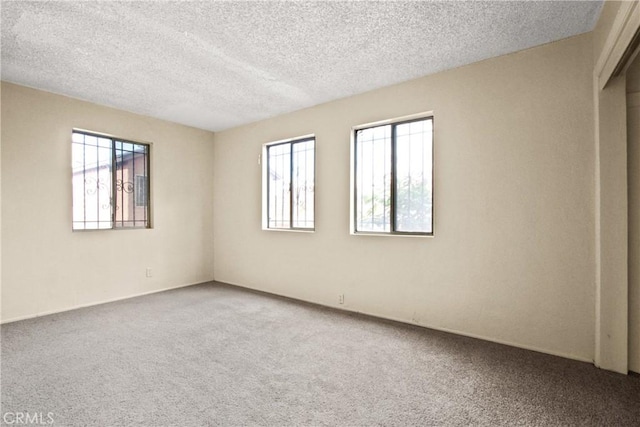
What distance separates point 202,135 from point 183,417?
4.55m

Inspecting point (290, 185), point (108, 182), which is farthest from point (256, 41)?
point (108, 182)

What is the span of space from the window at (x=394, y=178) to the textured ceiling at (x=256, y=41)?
22.0 inches

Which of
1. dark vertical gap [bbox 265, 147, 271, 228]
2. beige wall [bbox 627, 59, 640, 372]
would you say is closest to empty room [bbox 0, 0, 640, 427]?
beige wall [bbox 627, 59, 640, 372]

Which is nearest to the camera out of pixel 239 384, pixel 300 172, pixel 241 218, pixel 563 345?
pixel 239 384

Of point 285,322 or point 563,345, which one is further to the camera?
point 285,322

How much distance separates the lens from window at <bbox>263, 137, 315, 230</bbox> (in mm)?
4414

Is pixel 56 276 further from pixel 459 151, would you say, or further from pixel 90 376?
pixel 459 151

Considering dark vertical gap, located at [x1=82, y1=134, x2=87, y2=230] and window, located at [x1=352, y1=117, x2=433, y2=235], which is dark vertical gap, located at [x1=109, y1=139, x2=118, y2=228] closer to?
dark vertical gap, located at [x1=82, y1=134, x2=87, y2=230]

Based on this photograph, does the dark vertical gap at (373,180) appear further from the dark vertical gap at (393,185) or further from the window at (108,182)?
the window at (108,182)

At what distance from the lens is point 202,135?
539 cm

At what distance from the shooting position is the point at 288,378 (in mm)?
2246

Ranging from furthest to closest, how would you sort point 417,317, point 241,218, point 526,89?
point 241,218
point 417,317
point 526,89

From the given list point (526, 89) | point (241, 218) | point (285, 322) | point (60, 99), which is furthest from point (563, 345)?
point (60, 99)

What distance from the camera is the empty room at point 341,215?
211cm
